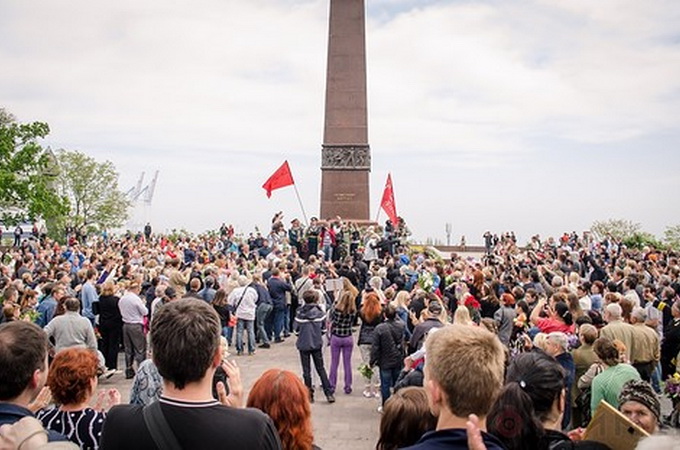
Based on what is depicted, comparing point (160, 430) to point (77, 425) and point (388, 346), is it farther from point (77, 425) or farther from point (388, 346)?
point (388, 346)

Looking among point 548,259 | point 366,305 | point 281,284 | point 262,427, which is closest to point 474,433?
point 262,427

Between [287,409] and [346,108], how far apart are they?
26239mm

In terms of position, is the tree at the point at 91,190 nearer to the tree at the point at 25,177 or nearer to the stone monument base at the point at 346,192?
the tree at the point at 25,177

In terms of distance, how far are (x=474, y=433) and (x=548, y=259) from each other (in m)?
21.4

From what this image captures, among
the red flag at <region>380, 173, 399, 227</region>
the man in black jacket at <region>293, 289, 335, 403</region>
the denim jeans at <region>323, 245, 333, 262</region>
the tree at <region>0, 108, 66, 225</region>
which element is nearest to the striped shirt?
the man in black jacket at <region>293, 289, 335, 403</region>

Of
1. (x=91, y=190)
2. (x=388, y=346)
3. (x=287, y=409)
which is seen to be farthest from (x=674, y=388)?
(x=91, y=190)

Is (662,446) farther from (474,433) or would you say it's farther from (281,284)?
(281,284)

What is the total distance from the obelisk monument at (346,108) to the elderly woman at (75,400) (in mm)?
25573

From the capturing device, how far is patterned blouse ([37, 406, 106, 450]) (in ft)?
13.7

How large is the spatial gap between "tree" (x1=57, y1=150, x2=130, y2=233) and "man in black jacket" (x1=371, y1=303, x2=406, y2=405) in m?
52.5

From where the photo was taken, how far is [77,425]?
13.9 feet

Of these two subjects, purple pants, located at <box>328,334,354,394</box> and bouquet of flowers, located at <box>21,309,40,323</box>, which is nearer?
bouquet of flowers, located at <box>21,309,40,323</box>

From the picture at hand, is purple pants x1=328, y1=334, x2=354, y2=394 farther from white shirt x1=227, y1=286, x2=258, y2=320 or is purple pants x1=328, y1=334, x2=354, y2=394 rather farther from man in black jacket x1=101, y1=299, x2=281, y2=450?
man in black jacket x1=101, y1=299, x2=281, y2=450

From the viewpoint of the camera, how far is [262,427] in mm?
2836
